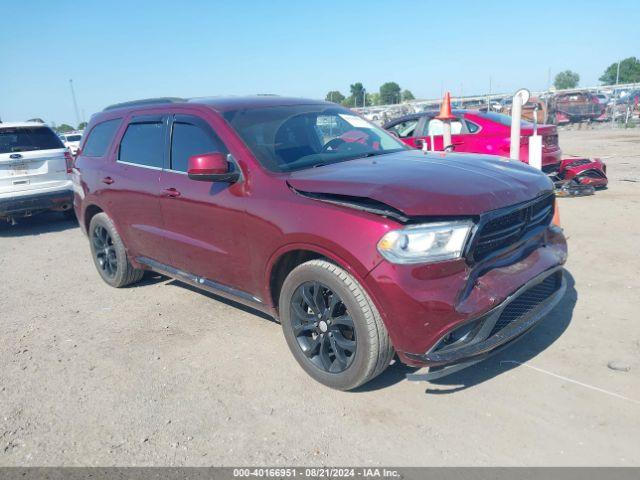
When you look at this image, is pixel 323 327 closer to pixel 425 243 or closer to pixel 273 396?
pixel 273 396

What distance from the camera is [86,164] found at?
18.9ft

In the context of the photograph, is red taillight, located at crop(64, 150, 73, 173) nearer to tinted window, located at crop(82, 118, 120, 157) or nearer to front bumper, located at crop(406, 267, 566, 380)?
tinted window, located at crop(82, 118, 120, 157)

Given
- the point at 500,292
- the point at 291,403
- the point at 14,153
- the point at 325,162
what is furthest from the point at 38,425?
the point at 14,153

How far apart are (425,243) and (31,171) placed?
8.18 metres

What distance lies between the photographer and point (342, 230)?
3.03 meters

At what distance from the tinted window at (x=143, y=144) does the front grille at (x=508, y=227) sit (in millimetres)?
2859

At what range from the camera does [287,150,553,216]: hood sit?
2.91m

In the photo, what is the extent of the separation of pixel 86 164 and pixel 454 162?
4034mm

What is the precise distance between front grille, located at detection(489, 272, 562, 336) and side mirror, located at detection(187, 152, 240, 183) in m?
1.98

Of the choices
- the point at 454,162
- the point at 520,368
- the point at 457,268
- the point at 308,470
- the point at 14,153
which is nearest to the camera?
the point at 308,470

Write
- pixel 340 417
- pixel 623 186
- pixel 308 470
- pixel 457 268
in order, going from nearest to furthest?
pixel 308 470
pixel 457 268
pixel 340 417
pixel 623 186

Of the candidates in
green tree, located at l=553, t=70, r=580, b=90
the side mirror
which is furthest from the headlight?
green tree, located at l=553, t=70, r=580, b=90

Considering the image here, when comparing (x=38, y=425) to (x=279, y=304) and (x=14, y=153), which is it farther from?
(x=14, y=153)

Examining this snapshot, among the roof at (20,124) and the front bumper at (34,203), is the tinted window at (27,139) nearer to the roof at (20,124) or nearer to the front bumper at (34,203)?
the roof at (20,124)
